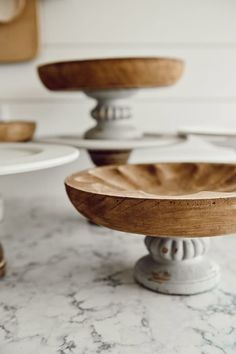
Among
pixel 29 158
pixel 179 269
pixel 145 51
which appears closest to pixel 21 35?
pixel 145 51

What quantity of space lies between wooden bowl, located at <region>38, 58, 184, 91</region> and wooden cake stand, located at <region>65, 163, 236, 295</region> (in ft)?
0.56

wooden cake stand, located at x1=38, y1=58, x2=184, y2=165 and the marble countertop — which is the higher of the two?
wooden cake stand, located at x1=38, y1=58, x2=184, y2=165

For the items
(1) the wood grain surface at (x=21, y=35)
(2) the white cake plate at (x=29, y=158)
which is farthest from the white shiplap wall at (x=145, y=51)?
(2) the white cake plate at (x=29, y=158)

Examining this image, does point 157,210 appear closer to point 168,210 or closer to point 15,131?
point 168,210

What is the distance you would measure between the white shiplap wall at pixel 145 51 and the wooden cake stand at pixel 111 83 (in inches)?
11.3

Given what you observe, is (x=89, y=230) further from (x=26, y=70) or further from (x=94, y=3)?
(x=94, y=3)

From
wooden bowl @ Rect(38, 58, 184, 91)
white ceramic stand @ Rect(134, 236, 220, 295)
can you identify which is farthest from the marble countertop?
wooden bowl @ Rect(38, 58, 184, 91)

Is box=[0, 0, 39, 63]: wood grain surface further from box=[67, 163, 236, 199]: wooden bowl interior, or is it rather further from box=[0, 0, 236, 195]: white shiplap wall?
box=[67, 163, 236, 199]: wooden bowl interior

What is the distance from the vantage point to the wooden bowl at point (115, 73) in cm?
75

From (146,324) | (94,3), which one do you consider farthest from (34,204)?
(146,324)

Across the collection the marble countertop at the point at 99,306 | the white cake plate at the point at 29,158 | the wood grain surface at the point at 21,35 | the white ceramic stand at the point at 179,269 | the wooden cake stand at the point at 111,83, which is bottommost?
the marble countertop at the point at 99,306

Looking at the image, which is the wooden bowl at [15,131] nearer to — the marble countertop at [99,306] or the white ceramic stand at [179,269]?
the marble countertop at [99,306]

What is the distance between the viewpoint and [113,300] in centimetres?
59

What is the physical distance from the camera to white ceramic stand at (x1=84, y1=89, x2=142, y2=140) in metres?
0.88
